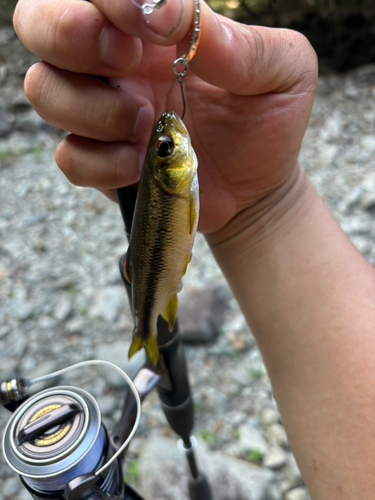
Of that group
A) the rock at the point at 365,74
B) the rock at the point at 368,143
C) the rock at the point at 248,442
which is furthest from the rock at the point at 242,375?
the rock at the point at 365,74

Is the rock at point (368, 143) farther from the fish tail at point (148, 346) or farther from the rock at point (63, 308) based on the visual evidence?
the fish tail at point (148, 346)

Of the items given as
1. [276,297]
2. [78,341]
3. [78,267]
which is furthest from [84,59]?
[78,267]

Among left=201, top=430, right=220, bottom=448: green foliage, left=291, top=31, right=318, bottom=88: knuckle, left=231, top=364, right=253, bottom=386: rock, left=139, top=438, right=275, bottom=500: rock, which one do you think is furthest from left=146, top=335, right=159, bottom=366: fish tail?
left=231, top=364, right=253, bottom=386: rock

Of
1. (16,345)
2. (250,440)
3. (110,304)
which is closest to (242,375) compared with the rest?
(250,440)

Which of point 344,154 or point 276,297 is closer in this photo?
point 276,297

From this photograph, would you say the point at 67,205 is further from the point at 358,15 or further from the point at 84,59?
the point at 358,15

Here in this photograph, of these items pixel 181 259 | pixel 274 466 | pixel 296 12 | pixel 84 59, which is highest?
pixel 84 59
